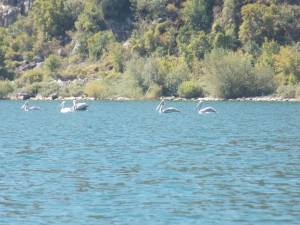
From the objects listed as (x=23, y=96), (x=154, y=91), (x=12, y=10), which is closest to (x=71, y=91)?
(x=23, y=96)

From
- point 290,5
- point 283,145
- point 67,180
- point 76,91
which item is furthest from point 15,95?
point 67,180

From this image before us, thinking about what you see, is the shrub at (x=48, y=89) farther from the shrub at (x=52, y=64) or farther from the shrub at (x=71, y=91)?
the shrub at (x=52, y=64)

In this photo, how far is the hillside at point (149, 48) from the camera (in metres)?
134

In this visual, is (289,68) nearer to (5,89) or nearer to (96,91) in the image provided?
(96,91)

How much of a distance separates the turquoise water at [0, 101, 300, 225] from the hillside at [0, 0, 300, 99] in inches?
2663

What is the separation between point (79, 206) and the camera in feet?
101

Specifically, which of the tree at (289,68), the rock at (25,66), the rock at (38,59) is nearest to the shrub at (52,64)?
the rock at (25,66)

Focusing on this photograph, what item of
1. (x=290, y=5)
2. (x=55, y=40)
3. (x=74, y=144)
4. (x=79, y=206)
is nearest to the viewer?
(x=79, y=206)

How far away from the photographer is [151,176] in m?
37.3

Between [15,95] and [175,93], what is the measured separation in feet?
89.2

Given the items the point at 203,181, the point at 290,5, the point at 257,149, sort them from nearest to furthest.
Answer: the point at 203,181
the point at 257,149
the point at 290,5

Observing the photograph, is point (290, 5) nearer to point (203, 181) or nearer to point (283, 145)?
point (283, 145)

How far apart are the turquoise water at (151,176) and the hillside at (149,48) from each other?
67.6 meters

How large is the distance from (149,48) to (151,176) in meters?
127
